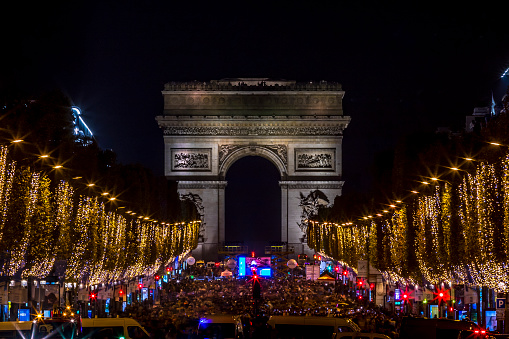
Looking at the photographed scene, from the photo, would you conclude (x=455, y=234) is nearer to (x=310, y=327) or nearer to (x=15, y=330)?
(x=310, y=327)

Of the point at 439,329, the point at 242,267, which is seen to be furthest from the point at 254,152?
the point at 439,329

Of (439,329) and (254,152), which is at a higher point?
(254,152)

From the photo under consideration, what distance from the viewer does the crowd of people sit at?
107 feet

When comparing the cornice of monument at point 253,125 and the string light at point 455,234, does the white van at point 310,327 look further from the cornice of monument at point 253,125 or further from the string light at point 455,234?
the cornice of monument at point 253,125

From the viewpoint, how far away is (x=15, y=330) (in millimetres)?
24594

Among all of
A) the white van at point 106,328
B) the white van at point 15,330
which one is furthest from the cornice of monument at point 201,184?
the white van at point 15,330

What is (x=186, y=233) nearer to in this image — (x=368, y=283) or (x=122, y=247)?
(x=368, y=283)

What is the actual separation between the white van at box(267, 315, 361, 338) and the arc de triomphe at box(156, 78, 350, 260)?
3297 inches

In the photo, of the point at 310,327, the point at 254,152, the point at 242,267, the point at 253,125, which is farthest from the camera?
the point at 254,152

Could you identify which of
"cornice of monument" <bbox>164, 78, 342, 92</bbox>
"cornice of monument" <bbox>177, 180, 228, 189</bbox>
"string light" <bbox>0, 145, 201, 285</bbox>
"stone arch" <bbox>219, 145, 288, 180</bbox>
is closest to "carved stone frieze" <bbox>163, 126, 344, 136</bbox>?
"stone arch" <bbox>219, 145, 288, 180</bbox>

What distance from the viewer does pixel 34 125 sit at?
137ft

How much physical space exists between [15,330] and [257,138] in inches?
3471

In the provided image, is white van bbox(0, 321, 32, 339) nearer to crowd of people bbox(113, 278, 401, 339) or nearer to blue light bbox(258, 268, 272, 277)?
crowd of people bbox(113, 278, 401, 339)

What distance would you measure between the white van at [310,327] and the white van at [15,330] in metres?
6.10
